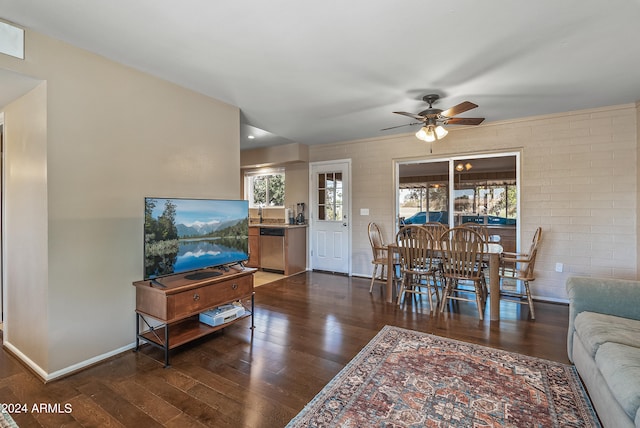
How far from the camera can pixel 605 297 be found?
2145 mm

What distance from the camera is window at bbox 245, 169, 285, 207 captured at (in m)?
6.34

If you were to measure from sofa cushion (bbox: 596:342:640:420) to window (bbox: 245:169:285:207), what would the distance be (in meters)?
5.30

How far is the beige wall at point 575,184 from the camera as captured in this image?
3527 mm

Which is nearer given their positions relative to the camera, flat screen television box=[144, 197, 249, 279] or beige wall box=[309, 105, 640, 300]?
flat screen television box=[144, 197, 249, 279]

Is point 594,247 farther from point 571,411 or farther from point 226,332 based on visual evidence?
point 226,332

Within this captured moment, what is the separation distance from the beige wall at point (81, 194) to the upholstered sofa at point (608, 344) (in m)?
3.20

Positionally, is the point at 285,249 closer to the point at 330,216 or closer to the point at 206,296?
the point at 330,216

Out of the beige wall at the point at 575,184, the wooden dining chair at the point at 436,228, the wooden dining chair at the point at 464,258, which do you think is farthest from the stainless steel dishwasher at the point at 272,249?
the beige wall at the point at 575,184

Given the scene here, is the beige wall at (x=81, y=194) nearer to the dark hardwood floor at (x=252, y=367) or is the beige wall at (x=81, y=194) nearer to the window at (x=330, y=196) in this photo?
the dark hardwood floor at (x=252, y=367)

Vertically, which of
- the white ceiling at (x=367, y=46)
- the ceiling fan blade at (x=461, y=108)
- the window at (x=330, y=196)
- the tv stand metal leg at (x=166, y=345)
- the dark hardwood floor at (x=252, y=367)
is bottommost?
the dark hardwood floor at (x=252, y=367)

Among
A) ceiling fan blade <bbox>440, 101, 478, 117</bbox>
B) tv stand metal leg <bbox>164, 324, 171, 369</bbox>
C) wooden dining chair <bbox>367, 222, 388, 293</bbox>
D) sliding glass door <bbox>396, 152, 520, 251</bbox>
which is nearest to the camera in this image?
tv stand metal leg <bbox>164, 324, 171, 369</bbox>

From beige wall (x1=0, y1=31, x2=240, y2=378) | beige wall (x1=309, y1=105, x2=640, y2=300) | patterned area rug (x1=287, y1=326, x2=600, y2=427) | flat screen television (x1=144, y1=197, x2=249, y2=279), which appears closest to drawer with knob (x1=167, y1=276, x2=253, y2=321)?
flat screen television (x1=144, y1=197, x2=249, y2=279)

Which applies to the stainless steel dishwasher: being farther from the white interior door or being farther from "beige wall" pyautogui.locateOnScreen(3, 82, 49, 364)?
"beige wall" pyautogui.locateOnScreen(3, 82, 49, 364)

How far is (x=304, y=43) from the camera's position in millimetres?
2203
